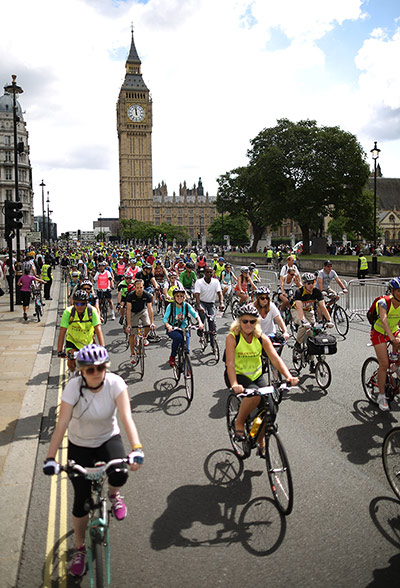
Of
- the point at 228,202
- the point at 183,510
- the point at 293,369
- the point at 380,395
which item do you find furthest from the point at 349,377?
the point at 228,202

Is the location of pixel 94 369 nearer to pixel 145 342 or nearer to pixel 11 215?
pixel 145 342

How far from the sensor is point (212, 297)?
11711 mm

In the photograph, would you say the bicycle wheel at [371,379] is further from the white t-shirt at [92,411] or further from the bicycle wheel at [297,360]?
the white t-shirt at [92,411]

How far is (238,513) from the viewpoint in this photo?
4.65 meters

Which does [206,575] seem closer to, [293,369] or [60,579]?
[60,579]

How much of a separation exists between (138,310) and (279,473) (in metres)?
5.90

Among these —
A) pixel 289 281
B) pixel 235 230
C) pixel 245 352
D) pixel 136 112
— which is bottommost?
pixel 245 352

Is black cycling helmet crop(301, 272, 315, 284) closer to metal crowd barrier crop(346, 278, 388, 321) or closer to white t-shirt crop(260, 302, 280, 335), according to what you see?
white t-shirt crop(260, 302, 280, 335)

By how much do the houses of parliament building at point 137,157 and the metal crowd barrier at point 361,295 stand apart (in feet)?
460

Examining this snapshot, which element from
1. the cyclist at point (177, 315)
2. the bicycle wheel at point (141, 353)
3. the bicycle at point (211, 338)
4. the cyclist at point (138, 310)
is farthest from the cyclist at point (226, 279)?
the cyclist at point (177, 315)

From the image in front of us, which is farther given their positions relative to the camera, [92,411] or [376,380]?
[376,380]

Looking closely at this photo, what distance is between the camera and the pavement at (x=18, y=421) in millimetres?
4375

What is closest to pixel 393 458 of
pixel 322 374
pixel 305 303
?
pixel 322 374

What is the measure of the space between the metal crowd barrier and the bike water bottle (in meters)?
11.5
